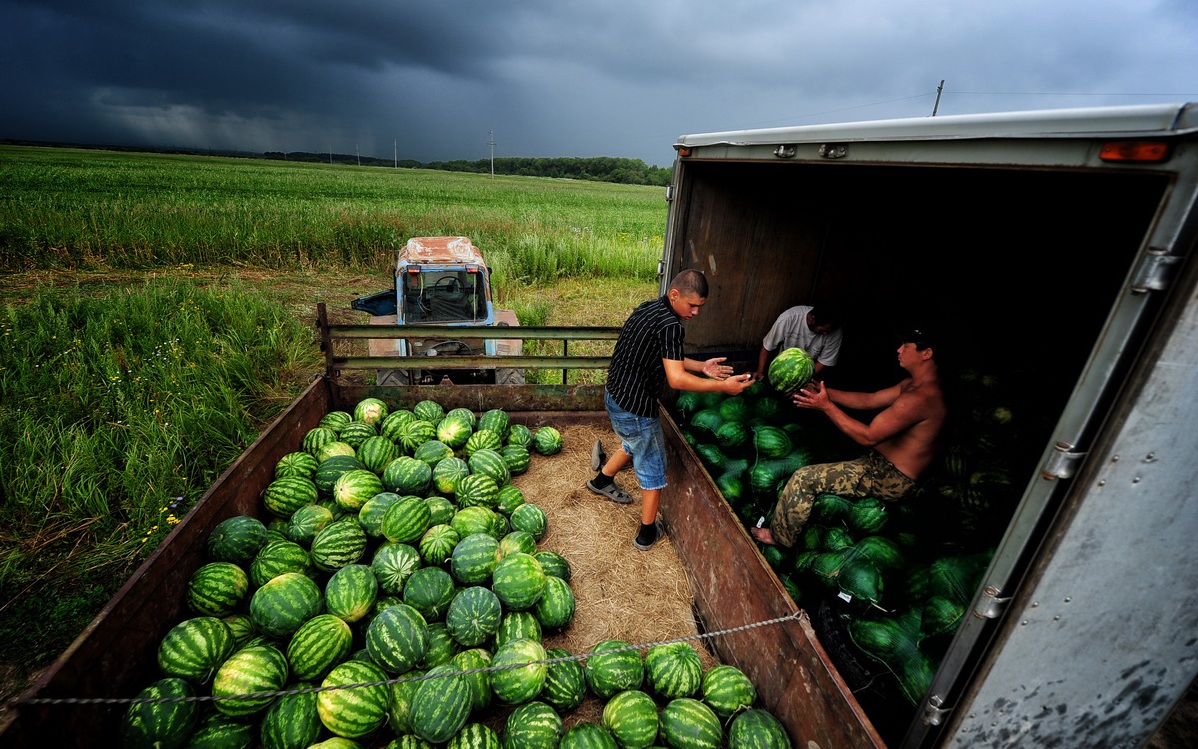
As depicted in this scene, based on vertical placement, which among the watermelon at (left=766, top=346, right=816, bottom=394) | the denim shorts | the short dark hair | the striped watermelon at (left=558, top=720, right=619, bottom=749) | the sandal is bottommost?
the sandal

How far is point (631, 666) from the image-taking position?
2.63 m

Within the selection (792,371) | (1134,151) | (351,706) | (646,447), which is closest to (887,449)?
(792,371)

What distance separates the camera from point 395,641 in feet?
8.32

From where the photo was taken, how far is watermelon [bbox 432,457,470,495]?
3869mm

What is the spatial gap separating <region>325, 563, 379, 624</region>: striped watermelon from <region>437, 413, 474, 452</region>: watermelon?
162 centimetres

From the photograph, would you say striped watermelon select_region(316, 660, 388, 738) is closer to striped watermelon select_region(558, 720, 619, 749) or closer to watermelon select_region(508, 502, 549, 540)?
striped watermelon select_region(558, 720, 619, 749)

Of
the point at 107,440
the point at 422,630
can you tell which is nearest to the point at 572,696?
the point at 422,630

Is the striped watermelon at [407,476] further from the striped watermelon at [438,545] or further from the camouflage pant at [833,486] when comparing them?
the camouflage pant at [833,486]

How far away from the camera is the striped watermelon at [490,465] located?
4.04 m

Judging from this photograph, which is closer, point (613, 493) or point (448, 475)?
point (448, 475)

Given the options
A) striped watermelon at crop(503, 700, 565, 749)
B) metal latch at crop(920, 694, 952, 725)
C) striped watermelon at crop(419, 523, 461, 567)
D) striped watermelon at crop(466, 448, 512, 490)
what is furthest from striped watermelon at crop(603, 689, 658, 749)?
striped watermelon at crop(466, 448, 512, 490)

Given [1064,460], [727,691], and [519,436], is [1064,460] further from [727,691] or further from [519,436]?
[519,436]

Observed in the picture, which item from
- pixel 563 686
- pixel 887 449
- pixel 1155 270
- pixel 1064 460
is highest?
pixel 1155 270

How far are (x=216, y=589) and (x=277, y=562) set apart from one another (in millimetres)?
306
